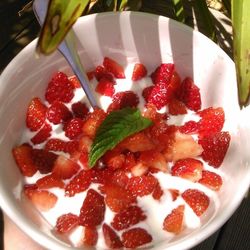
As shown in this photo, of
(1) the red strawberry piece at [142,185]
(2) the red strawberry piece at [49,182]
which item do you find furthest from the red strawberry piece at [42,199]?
(1) the red strawberry piece at [142,185]

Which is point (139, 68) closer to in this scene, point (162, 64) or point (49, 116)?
point (162, 64)

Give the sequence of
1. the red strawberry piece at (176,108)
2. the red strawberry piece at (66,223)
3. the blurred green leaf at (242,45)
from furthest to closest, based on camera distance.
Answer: the red strawberry piece at (176,108) < the red strawberry piece at (66,223) < the blurred green leaf at (242,45)

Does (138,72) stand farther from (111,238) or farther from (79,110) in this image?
(111,238)

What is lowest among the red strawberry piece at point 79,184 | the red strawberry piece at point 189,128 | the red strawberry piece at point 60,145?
the red strawberry piece at point 189,128

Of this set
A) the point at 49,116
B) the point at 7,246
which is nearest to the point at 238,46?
the point at 49,116

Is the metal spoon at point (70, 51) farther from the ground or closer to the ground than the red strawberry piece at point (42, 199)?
farther from the ground

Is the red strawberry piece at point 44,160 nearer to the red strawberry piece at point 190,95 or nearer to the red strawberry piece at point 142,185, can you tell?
the red strawberry piece at point 142,185

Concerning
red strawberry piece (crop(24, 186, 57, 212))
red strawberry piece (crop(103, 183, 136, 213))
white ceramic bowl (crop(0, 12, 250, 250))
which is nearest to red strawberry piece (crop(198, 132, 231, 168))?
white ceramic bowl (crop(0, 12, 250, 250))
